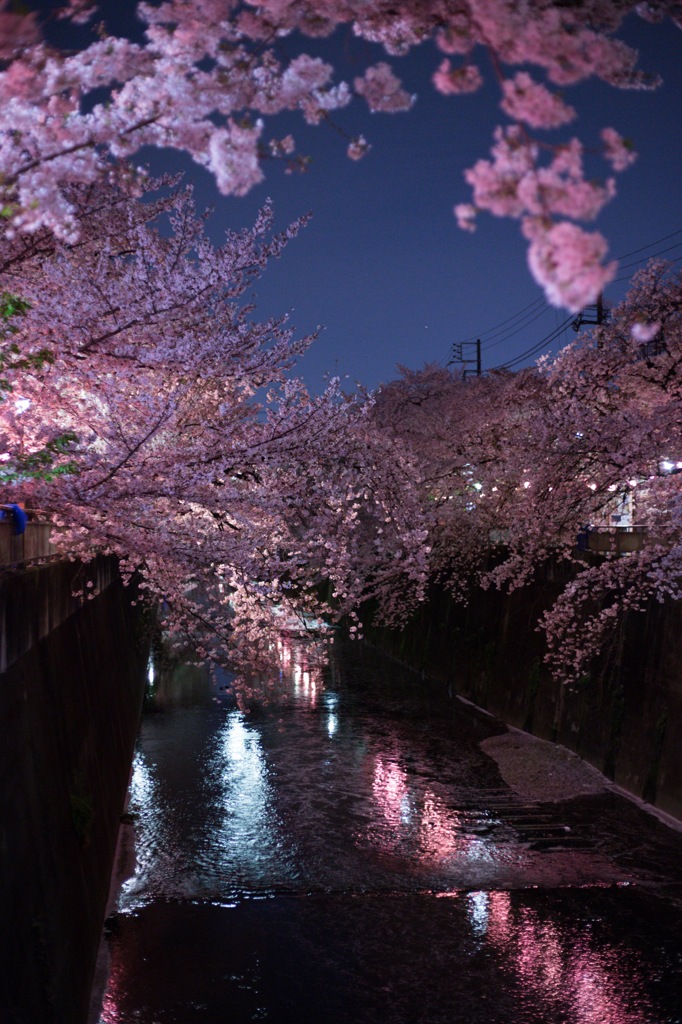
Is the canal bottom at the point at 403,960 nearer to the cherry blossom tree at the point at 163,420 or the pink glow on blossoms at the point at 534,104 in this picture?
the cherry blossom tree at the point at 163,420

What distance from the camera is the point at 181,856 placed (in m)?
13.7

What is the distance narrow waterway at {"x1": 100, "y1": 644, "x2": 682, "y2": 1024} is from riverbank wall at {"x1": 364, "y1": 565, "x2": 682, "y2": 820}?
114cm

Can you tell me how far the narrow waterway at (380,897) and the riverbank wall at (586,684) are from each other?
3.74 feet

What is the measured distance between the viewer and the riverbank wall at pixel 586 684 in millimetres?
16047

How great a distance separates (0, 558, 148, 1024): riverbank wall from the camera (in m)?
6.18

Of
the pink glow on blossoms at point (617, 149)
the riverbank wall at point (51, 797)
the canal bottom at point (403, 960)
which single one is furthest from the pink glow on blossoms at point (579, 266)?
the canal bottom at point (403, 960)

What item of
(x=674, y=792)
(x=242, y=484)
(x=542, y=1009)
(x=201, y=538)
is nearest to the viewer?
(x=542, y=1009)

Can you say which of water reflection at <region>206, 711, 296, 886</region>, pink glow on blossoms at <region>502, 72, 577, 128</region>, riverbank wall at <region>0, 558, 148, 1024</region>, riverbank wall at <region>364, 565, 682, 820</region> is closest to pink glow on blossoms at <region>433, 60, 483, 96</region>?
pink glow on blossoms at <region>502, 72, 577, 128</region>

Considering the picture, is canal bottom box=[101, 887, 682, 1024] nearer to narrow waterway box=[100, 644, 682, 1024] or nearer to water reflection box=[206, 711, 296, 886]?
narrow waterway box=[100, 644, 682, 1024]

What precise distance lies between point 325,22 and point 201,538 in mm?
8204

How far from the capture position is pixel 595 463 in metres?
16.5

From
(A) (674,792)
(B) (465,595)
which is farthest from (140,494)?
(B) (465,595)

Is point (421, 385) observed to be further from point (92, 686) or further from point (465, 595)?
point (92, 686)

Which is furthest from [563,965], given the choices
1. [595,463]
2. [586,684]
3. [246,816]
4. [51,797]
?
[586,684]
